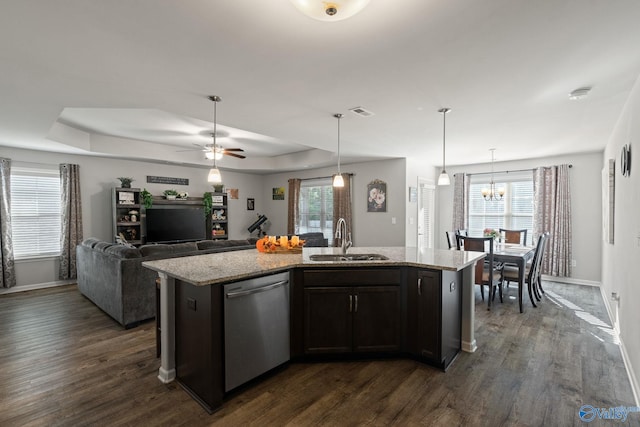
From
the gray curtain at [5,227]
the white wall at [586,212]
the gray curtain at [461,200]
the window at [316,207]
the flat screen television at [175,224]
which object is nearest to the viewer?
the gray curtain at [5,227]

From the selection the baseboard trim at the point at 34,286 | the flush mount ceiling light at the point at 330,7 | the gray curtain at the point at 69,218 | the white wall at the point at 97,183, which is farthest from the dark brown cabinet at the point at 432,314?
the baseboard trim at the point at 34,286

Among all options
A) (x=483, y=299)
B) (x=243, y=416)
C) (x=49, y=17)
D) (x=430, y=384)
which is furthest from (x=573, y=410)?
(x=49, y=17)

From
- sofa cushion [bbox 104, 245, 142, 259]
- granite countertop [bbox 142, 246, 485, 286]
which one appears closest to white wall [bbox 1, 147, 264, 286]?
sofa cushion [bbox 104, 245, 142, 259]

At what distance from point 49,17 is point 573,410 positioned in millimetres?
4042

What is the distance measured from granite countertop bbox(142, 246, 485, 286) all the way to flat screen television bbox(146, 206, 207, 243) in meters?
4.04

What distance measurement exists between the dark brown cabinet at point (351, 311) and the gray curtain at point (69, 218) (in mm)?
5152

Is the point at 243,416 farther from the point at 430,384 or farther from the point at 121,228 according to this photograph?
the point at 121,228

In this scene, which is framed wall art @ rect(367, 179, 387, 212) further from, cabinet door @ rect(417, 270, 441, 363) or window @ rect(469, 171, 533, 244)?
cabinet door @ rect(417, 270, 441, 363)

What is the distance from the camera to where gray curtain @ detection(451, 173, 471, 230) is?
679cm

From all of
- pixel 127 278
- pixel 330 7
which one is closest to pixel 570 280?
pixel 330 7

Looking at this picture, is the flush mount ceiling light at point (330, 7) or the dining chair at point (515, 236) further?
the dining chair at point (515, 236)

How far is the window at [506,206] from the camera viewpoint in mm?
6125

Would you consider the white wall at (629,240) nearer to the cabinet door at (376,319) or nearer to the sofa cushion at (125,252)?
the cabinet door at (376,319)

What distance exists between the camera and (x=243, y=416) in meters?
2.02
